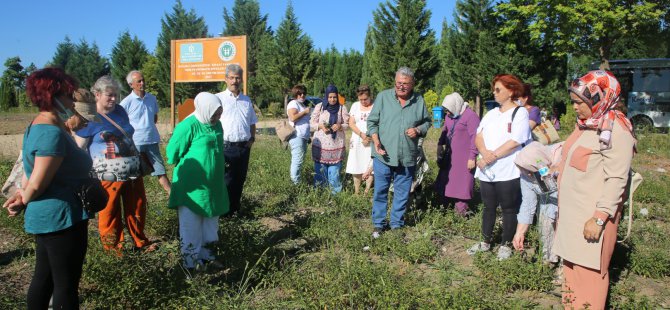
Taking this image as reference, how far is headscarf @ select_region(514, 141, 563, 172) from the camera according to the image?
11.3ft

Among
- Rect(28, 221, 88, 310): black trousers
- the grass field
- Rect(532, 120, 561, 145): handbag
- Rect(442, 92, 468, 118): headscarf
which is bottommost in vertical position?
the grass field

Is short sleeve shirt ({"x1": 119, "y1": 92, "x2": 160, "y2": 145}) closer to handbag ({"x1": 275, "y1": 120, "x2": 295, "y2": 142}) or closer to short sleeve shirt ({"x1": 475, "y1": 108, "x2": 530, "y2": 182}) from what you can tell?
handbag ({"x1": 275, "y1": 120, "x2": 295, "y2": 142})

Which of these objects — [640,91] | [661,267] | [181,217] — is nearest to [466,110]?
[661,267]

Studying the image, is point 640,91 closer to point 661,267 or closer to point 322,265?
point 661,267

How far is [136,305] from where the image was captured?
117 inches

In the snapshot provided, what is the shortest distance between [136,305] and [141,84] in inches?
124

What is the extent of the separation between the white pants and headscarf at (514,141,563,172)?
8.46 feet

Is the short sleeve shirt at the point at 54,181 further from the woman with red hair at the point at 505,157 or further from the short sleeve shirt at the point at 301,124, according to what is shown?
Answer: the short sleeve shirt at the point at 301,124

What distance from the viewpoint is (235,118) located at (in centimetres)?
535

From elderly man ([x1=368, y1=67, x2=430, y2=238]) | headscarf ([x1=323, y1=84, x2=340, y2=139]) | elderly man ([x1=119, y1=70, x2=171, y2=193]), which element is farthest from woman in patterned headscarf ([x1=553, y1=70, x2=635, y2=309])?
elderly man ([x1=119, y1=70, x2=171, y2=193])

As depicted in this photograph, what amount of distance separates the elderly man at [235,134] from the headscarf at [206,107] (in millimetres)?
1408

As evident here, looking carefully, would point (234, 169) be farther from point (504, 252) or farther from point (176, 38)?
point (176, 38)

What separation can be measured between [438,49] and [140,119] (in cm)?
2617

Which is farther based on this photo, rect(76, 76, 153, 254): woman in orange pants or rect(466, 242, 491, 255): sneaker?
rect(466, 242, 491, 255): sneaker
